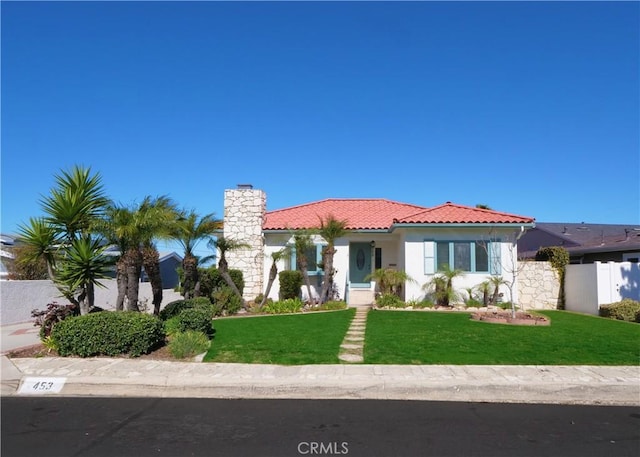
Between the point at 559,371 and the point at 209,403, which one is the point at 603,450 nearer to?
the point at 559,371

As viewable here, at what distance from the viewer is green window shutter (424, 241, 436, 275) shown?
18219 mm

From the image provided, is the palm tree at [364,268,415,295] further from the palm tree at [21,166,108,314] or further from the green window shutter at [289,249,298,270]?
the palm tree at [21,166,108,314]

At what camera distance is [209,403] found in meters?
6.64

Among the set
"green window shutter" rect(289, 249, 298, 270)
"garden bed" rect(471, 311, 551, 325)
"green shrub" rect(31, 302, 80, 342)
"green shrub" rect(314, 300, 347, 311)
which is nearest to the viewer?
"green shrub" rect(31, 302, 80, 342)

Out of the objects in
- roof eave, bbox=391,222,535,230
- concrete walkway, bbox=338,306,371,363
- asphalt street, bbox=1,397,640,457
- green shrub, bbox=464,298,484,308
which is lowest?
asphalt street, bbox=1,397,640,457

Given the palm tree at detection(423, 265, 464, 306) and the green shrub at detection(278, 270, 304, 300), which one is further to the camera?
the green shrub at detection(278, 270, 304, 300)

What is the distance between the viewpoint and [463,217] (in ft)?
60.2

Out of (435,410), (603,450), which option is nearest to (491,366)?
(435,410)

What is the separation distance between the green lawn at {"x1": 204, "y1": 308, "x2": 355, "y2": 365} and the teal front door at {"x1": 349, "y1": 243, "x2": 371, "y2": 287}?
5.85m

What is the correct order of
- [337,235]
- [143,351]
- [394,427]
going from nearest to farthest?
[394,427], [143,351], [337,235]

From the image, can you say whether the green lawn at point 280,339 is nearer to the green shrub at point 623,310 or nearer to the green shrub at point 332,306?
the green shrub at point 332,306

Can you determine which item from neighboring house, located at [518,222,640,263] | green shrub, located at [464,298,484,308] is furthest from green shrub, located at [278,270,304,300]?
neighboring house, located at [518,222,640,263]

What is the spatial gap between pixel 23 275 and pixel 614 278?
22078 mm

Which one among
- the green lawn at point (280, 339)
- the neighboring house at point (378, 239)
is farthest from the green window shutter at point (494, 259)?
the green lawn at point (280, 339)
